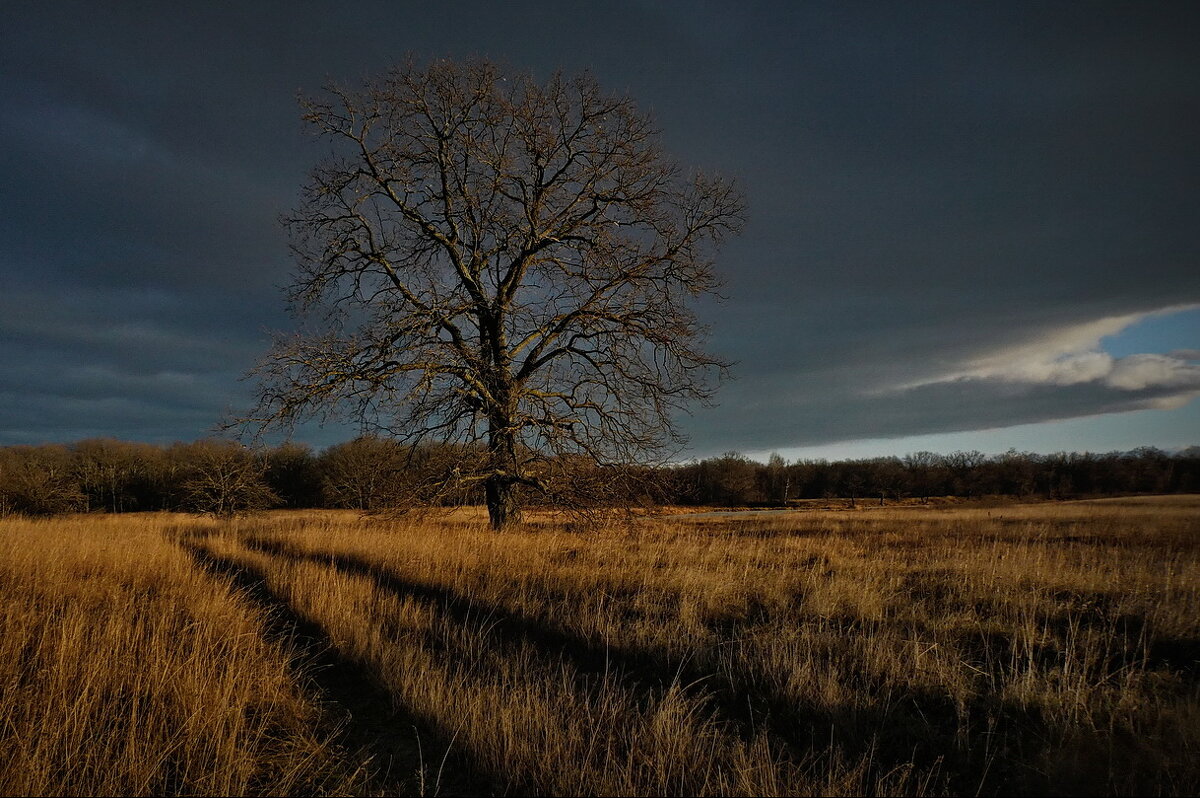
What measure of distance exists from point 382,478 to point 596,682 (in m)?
9.83

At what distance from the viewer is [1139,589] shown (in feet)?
22.5

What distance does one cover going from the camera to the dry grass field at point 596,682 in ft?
9.62

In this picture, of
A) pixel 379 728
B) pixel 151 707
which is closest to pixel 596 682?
pixel 379 728

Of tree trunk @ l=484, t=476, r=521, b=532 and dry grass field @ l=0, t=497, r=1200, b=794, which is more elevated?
tree trunk @ l=484, t=476, r=521, b=532

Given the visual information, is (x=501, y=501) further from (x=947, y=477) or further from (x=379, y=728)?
(x=947, y=477)

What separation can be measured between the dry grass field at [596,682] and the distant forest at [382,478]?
4899 millimetres

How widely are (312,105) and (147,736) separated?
1333 centimetres

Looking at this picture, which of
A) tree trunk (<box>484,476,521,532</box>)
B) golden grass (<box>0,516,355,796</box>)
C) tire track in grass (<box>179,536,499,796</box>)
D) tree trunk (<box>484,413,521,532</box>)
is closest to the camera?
Result: golden grass (<box>0,516,355,796</box>)

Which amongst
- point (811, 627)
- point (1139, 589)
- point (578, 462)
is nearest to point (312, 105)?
point (578, 462)

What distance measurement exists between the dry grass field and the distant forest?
16.1 feet

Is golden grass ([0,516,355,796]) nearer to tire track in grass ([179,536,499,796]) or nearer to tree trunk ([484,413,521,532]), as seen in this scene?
tire track in grass ([179,536,499,796])

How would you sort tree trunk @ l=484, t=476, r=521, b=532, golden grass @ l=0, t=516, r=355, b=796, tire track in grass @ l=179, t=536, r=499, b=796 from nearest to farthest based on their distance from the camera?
golden grass @ l=0, t=516, r=355, b=796, tire track in grass @ l=179, t=536, r=499, b=796, tree trunk @ l=484, t=476, r=521, b=532

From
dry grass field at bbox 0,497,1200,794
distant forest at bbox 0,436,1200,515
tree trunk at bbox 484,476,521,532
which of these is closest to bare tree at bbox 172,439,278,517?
distant forest at bbox 0,436,1200,515

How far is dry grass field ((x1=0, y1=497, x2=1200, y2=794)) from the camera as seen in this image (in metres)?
2.93
